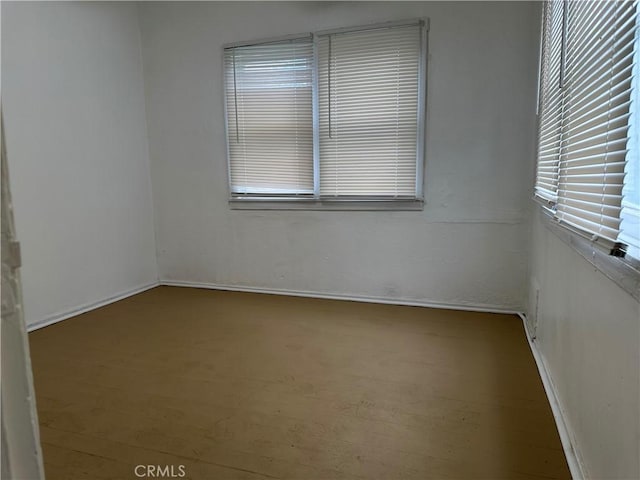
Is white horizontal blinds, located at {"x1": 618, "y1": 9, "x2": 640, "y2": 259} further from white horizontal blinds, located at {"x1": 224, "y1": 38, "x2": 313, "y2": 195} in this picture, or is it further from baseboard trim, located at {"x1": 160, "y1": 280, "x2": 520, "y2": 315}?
white horizontal blinds, located at {"x1": 224, "y1": 38, "x2": 313, "y2": 195}

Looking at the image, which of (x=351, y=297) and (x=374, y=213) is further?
(x=351, y=297)

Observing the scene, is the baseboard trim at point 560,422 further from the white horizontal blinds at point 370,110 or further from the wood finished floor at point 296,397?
the white horizontal blinds at point 370,110

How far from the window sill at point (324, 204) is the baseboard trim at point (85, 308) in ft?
4.23

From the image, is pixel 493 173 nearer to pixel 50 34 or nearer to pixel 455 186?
pixel 455 186

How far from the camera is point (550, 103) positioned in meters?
2.43

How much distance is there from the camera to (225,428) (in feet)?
6.07

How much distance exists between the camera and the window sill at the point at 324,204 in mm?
3564

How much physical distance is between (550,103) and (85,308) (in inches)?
154

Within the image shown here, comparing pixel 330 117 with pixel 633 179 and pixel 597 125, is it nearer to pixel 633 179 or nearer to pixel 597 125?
pixel 597 125

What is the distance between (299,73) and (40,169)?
89.9 inches

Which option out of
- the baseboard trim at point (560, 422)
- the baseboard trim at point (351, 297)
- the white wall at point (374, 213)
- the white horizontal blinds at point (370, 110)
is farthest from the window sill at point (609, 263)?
the white horizontal blinds at point (370, 110)

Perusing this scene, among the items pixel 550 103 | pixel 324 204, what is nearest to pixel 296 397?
pixel 324 204
